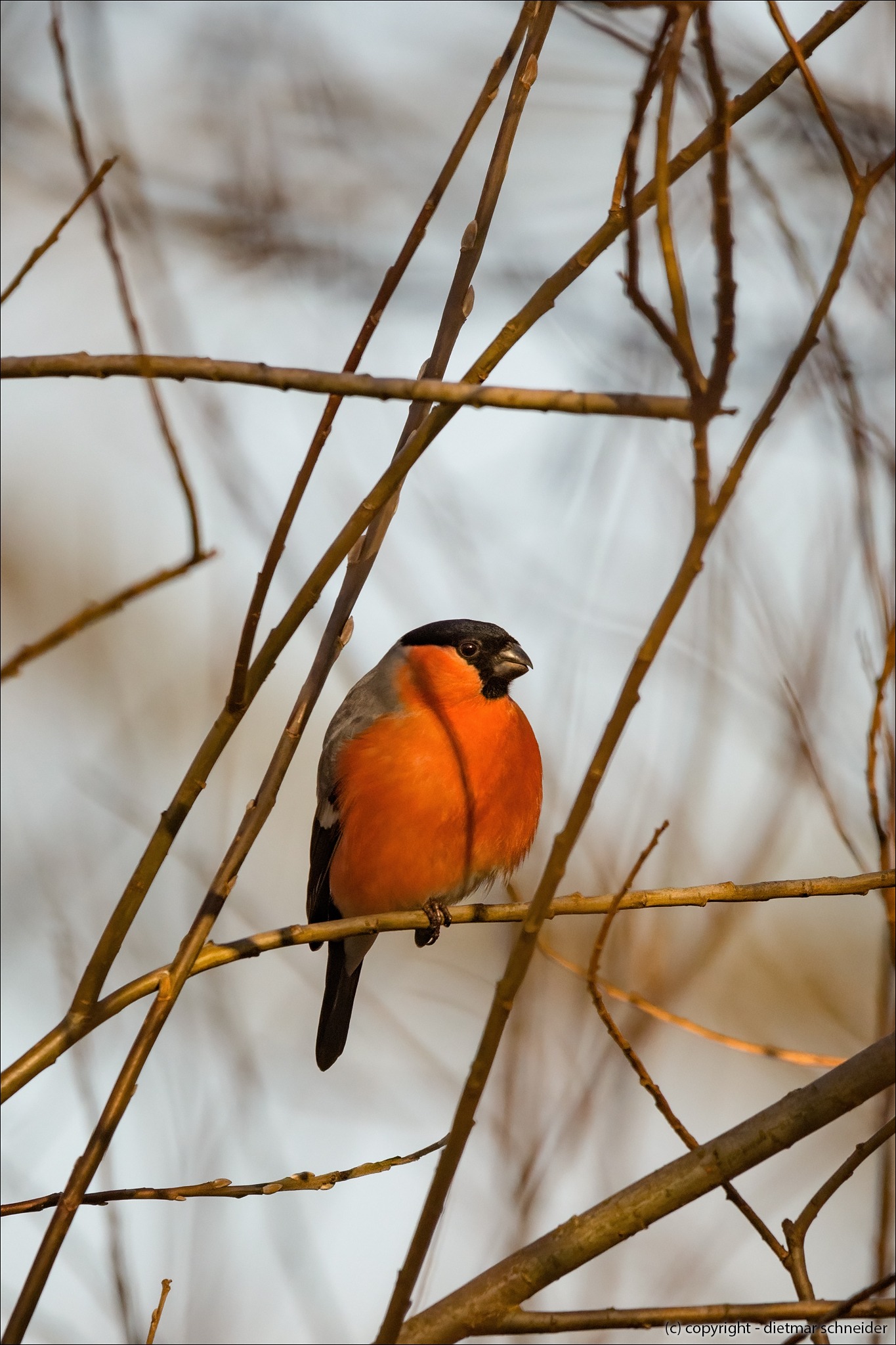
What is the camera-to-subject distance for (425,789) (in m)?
4.68

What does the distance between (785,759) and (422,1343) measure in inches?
138

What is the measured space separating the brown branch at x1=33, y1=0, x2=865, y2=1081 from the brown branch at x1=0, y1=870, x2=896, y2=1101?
5 cm

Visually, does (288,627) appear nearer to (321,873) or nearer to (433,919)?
(433,919)

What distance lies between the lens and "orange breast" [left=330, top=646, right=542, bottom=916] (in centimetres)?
470

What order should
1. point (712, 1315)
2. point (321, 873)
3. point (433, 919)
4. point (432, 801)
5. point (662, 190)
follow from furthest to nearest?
point (321, 873) → point (432, 801) → point (433, 919) → point (712, 1315) → point (662, 190)

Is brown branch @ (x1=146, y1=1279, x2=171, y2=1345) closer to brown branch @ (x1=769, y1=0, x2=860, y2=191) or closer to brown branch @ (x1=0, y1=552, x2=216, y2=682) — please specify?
brown branch @ (x1=0, y1=552, x2=216, y2=682)

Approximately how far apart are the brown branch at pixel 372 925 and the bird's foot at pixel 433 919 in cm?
39

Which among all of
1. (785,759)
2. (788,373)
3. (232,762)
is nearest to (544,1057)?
(785,759)

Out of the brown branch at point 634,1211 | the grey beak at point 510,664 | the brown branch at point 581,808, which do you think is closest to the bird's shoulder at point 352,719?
the grey beak at point 510,664

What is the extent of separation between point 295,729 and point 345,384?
→ 95cm

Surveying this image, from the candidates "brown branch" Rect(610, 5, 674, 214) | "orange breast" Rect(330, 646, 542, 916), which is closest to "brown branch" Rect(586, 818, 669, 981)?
"brown branch" Rect(610, 5, 674, 214)

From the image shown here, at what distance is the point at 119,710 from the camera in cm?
950

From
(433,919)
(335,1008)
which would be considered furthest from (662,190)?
(335,1008)

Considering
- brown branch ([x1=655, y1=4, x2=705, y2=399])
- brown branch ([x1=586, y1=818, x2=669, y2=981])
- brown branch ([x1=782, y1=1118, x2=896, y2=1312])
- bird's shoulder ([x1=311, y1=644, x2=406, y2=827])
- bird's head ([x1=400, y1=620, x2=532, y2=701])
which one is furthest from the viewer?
bird's head ([x1=400, y1=620, x2=532, y2=701])
